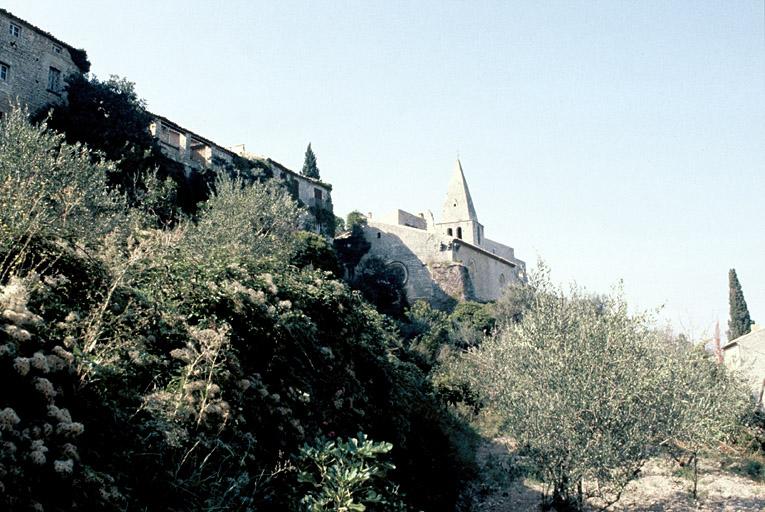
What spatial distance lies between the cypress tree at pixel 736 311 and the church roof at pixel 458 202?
3077 centimetres

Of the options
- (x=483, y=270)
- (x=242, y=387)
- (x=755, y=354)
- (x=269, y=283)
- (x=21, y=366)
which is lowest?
(x=242, y=387)

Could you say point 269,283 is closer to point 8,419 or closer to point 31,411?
point 31,411

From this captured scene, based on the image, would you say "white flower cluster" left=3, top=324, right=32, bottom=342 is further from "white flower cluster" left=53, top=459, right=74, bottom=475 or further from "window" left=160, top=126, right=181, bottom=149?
"window" left=160, top=126, right=181, bottom=149

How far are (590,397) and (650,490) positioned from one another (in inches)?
295

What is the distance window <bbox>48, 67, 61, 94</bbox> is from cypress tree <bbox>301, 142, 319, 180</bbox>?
1041 inches

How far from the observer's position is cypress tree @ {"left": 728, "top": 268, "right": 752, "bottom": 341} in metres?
48.6

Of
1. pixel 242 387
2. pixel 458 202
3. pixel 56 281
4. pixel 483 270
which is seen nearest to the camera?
pixel 56 281

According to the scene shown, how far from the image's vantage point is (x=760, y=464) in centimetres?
2133

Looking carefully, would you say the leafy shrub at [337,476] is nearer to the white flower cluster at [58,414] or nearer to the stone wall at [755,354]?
the white flower cluster at [58,414]

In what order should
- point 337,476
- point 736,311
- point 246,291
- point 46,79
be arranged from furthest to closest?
point 736,311, point 46,79, point 246,291, point 337,476

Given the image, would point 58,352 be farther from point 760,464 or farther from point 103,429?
point 760,464

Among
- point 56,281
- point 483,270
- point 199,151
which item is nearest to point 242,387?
point 56,281

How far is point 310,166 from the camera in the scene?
56531 mm

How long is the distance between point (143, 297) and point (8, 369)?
2249 millimetres
